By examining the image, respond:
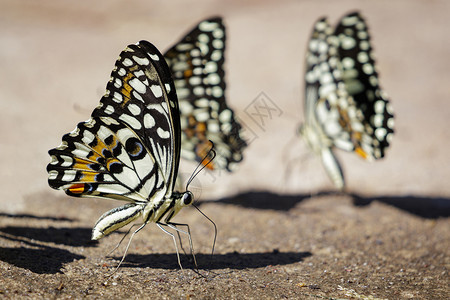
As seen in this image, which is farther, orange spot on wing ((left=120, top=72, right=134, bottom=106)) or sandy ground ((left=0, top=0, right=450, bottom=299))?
sandy ground ((left=0, top=0, right=450, bottom=299))

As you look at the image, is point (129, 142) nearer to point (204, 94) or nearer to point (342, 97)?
point (204, 94)

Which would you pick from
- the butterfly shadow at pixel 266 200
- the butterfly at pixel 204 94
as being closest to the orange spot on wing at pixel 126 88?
the butterfly at pixel 204 94

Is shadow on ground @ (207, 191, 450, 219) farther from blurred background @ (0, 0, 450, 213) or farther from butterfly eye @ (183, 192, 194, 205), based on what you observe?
butterfly eye @ (183, 192, 194, 205)

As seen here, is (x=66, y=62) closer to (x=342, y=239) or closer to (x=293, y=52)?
(x=293, y=52)

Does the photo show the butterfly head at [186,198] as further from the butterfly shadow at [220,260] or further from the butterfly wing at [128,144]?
the butterfly shadow at [220,260]

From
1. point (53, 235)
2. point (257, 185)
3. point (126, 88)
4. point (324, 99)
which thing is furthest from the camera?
point (257, 185)

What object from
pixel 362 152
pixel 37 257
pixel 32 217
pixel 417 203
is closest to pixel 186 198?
pixel 37 257

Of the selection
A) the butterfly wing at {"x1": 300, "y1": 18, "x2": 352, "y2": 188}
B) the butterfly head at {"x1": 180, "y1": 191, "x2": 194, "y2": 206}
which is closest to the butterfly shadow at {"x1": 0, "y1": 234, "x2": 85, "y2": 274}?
the butterfly head at {"x1": 180, "y1": 191, "x2": 194, "y2": 206}
